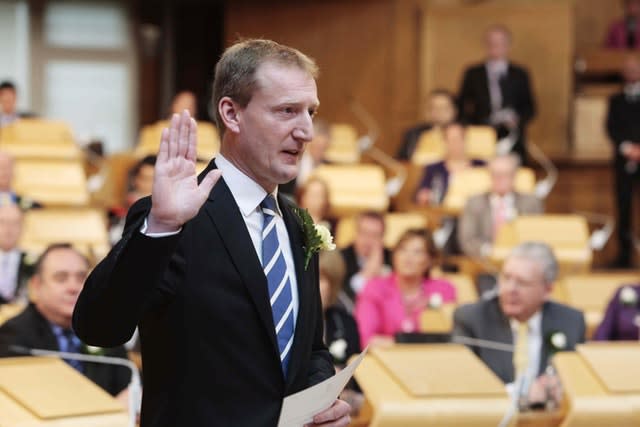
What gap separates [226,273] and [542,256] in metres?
3.19

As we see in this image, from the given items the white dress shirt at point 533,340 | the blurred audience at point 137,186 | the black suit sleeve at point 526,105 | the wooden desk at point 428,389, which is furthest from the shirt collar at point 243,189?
the black suit sleeve at point 526,105

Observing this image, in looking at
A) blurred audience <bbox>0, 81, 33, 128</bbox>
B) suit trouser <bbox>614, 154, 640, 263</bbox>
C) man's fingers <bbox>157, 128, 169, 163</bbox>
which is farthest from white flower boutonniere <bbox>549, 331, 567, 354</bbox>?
blurred audience <bbox>0, 81, 33, 128</bbox>

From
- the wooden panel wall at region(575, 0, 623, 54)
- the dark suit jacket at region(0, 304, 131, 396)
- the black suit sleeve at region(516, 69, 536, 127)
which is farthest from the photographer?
the wooden panel wall at region(575, 0, 623, 54)

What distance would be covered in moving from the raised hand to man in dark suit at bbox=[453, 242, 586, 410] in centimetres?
296

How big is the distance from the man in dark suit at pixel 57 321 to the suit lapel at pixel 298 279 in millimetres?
1846

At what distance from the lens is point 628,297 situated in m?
5.37

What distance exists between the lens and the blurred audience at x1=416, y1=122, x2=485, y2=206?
9.34 m

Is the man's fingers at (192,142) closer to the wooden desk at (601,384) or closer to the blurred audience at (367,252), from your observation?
the wooden desk at (601,384)

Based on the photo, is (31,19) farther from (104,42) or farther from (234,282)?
(234,282)

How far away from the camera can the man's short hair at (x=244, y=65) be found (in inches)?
86.6

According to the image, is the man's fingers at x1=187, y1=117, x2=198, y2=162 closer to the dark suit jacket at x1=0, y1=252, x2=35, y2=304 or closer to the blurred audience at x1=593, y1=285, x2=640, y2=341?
the blurred audience at x1=593, y1=285, x2=640, y2=341

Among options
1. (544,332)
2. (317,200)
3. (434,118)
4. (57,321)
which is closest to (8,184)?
(317,200)

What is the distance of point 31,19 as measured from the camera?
13.8m

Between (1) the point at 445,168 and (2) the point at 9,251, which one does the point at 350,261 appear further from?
(1) the point at 445,168
